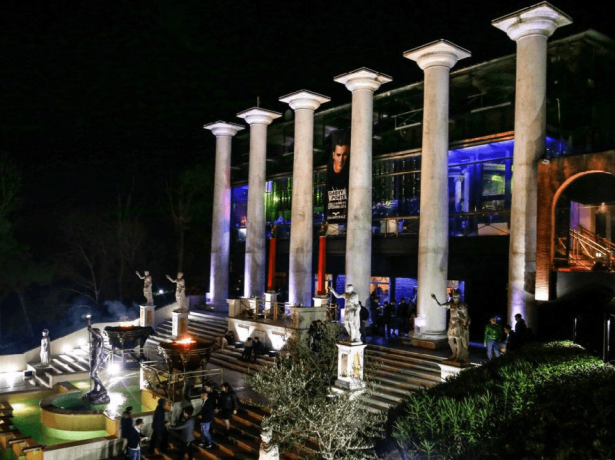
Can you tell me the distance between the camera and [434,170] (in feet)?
72.0

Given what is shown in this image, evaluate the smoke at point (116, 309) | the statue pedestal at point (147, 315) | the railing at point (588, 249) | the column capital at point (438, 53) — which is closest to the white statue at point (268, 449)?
the railing at point (588, 249)

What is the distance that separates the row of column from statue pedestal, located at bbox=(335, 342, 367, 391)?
5.14 metres

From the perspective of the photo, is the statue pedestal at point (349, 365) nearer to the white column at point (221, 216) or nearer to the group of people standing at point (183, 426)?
the group of people standing at point (183, 426)

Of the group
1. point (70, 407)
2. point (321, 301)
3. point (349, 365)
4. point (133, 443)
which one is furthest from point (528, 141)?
point (70, 407)

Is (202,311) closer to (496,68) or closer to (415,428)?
(496,68)

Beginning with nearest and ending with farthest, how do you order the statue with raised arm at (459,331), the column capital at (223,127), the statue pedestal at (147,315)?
the statue with raised arm at (459,331)
the statue pedestal at (147,315)
the column capital at (223,127)

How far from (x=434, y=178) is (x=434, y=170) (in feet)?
1.04

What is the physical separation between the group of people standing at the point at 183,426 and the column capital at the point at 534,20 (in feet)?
50.6

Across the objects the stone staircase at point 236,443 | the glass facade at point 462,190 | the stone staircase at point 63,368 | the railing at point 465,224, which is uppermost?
the glass facade at point 462,190

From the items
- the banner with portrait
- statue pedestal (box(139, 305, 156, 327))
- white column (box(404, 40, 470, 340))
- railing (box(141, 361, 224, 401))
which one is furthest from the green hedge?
statue pedestal (box(139, 305, 156, 327))

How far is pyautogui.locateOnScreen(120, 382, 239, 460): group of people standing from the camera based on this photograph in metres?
13.9

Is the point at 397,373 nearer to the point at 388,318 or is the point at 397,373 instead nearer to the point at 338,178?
the point at 388,318

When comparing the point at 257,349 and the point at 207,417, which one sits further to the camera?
the point at 257,349

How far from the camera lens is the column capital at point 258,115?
103 ft
